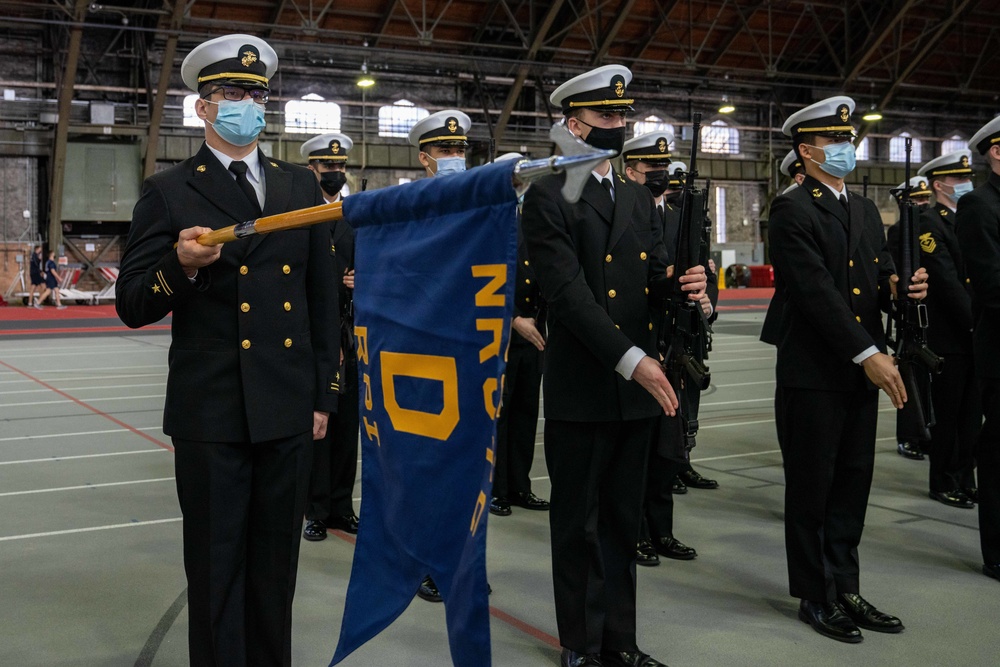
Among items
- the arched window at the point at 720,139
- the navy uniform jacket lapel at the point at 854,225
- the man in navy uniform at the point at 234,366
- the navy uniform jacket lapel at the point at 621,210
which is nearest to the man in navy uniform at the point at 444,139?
the navy uniform jacket lapel at the point at 621,210

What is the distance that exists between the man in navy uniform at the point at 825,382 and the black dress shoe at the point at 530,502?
1.97 meters

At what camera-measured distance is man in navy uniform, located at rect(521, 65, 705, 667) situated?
312cm

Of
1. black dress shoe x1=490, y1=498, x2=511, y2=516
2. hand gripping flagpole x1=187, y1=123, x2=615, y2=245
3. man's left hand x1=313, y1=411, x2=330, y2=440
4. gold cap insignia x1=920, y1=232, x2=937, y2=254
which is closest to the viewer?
hand gripping flagpole x1=187, y1=123, x2=615, y2=245

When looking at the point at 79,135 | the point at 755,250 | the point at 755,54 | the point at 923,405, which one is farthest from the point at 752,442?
the point at 755,250

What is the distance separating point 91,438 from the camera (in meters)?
7.59

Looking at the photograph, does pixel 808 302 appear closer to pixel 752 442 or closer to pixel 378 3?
pixel 752 442

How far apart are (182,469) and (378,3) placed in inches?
885

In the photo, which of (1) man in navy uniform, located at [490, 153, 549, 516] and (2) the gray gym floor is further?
(1) man in navy uniform, located at [490, 153, 549, 516]

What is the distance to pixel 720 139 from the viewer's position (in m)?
31.1

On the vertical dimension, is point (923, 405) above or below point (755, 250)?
below

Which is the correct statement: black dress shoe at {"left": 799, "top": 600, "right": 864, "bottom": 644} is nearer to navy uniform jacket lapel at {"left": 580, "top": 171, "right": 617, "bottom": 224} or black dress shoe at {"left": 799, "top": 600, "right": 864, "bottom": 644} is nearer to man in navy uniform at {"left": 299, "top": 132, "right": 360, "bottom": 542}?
navy uniform jacket lapel at {"left": 580, "top": 171, "right": 617, "bottom": 224}

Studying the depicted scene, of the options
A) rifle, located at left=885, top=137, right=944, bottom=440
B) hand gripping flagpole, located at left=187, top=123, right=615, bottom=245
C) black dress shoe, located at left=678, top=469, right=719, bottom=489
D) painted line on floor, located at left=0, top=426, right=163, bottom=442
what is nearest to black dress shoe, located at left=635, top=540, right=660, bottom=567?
rifle, located at left=885, top=137, right=944, bottom=440

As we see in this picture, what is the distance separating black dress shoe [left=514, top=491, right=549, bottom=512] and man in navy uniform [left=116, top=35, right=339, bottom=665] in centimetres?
290

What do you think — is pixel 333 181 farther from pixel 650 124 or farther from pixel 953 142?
pixel 953 142
